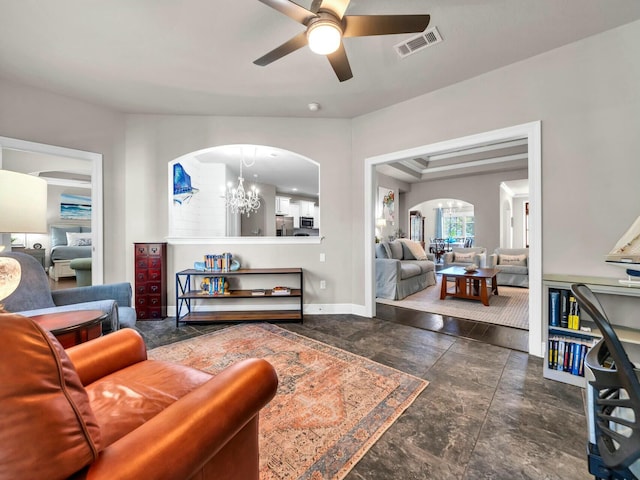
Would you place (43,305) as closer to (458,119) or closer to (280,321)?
(280,321)

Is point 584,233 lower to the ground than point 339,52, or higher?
lower

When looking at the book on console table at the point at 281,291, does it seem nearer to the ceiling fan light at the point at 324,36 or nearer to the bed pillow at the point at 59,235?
the ceiling fan light at the point at 324,36

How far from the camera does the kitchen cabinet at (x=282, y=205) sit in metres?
9.19

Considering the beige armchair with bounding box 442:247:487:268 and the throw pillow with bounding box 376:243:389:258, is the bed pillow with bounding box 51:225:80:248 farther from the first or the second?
the beige armchair with bounding box 442:247:487:268

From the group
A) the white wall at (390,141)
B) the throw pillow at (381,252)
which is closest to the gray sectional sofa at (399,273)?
the throw pillow at (381,252)

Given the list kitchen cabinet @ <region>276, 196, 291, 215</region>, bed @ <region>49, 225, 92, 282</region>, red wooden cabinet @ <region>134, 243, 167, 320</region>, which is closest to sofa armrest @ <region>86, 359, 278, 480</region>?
red wooden cabinet @ <region>134, 243, 167, 320</region>

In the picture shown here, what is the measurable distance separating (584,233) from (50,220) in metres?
9.12

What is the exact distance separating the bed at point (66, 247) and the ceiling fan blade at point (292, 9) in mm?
5998

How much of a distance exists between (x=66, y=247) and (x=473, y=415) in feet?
25.1

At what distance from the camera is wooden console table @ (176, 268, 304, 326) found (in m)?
3.42

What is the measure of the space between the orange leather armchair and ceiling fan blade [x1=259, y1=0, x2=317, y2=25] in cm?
176

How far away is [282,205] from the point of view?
30.8 ft

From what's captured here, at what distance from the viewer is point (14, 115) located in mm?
2844

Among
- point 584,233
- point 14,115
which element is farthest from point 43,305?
point 584,233
